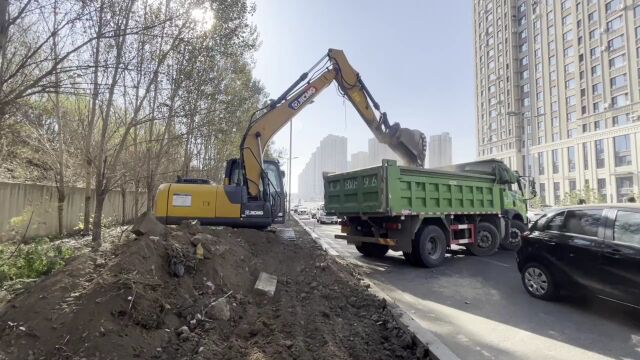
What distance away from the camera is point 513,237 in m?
11.6

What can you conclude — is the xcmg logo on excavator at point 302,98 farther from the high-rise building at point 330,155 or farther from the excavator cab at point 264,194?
the high-rise building at point 330,155

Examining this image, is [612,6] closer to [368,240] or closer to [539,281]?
[368,240]

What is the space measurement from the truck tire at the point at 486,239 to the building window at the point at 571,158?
5793cm

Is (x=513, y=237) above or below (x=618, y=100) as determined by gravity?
below

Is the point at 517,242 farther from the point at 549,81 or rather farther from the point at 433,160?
the point at 549,81

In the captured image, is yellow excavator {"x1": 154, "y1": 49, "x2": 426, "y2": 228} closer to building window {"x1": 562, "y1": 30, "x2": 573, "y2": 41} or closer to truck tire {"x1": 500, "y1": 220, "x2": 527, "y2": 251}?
truck tire {"x1": 500, "y1": 220, "x2": 527, "y2": 251}

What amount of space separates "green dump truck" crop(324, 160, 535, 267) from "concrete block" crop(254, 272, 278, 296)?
3.52 meters

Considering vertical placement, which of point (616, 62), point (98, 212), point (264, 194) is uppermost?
→ point (616, 62)

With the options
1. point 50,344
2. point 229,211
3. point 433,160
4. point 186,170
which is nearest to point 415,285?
point 229,211

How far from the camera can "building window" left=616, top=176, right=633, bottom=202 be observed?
48688mm

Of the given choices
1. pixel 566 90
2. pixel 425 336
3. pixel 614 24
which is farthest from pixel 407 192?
pixel 566 90

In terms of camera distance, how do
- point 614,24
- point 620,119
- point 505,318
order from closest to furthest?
point 505,318 → point 620,119 → point 614,24

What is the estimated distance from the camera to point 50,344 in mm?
3137

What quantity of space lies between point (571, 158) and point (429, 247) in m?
61.8
